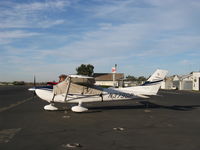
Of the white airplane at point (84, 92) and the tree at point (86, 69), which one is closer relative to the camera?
the white airplane at point (84, 92)

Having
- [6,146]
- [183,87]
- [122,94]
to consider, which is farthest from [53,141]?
[183,87]

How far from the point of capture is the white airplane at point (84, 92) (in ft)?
42.2

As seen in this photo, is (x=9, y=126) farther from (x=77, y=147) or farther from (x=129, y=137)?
(x=129, y=137)

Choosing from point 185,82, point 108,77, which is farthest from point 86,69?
point 185,82

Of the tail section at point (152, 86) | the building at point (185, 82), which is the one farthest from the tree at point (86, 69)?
the tail section at point (152, 86)

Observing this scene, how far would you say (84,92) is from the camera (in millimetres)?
13492

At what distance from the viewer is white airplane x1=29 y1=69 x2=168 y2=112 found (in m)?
12.9

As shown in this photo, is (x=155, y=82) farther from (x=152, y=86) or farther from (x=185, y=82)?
(x=185, y=82)

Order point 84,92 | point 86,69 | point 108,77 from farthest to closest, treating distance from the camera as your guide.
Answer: point 86,69 < point 108,77 < point 84,92

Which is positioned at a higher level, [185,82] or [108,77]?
[108,77]

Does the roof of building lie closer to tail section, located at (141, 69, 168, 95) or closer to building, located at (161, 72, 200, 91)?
building, located at (161, 72, 200, 91)

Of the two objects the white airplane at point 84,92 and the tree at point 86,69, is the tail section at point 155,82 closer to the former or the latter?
the white airplane at point 84,92

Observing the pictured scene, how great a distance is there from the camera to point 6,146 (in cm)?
576

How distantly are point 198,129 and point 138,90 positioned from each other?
6.81 m
